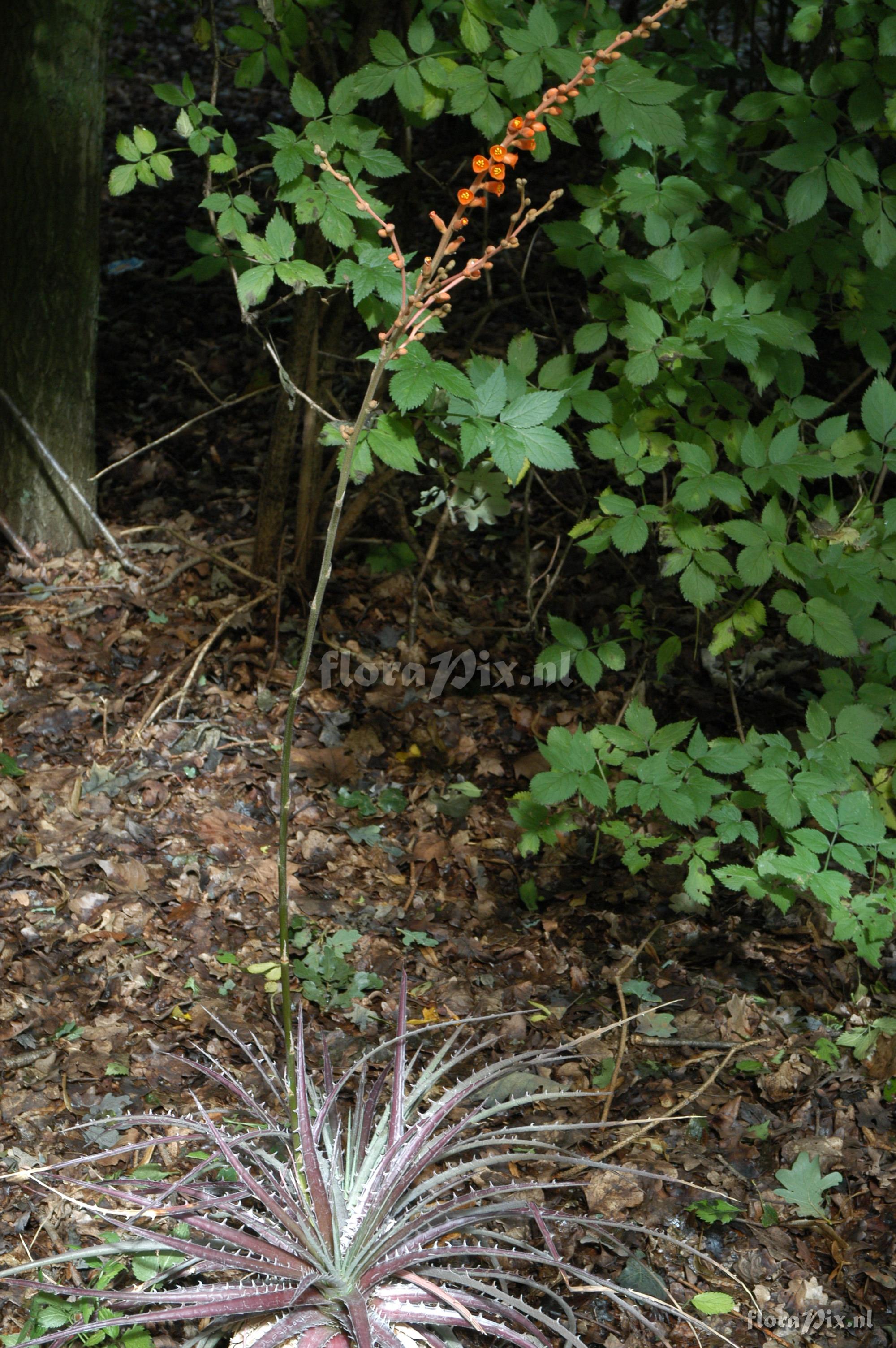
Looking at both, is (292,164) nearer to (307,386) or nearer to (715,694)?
(307,386)

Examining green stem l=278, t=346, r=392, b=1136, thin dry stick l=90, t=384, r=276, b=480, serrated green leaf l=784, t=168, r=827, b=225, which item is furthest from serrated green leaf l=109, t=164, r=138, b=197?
serrated green leaf l=784, t=168, r=827, b=225

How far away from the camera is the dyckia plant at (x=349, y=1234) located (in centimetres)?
168

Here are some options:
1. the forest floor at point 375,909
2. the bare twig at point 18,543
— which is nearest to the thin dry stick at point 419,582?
the forest floor at point 375,909

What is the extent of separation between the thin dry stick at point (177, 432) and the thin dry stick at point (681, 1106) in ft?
7.55

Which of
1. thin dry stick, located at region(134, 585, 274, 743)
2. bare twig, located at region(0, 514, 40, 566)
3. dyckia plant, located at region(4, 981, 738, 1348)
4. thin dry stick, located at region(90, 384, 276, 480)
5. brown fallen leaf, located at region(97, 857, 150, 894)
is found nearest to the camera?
dyckia plant, located at region(4, 981, 738, 1348)

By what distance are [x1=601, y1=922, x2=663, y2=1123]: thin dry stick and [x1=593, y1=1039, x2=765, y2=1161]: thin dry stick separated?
57mm

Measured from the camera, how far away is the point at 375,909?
2.88 m

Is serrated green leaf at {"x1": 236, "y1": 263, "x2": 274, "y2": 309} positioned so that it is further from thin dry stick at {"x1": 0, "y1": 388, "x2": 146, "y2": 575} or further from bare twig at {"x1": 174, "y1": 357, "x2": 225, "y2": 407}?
bare twig at {"x1": 174, "y1": 357, "x2": 225, "y2": 407}

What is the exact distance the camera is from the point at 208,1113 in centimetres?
212

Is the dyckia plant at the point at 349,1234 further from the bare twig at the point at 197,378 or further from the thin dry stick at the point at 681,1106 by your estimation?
the bare twig at the point at 197,378

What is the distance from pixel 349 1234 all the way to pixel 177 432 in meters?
2.50

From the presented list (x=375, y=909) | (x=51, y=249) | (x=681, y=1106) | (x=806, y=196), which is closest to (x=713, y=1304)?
(x=681, y=1106)

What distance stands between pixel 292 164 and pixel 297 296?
1.28 m

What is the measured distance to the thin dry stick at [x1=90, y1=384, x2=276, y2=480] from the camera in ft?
11.5
